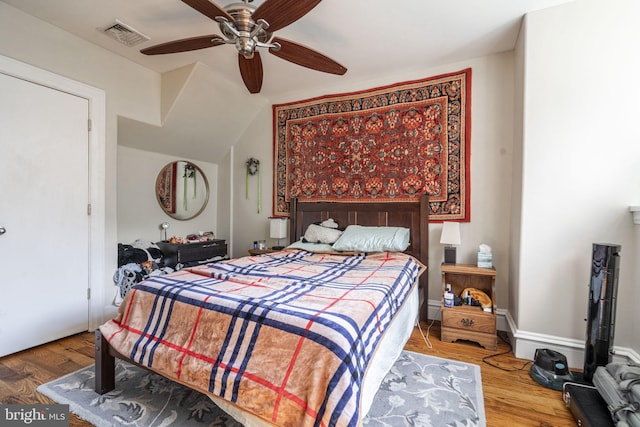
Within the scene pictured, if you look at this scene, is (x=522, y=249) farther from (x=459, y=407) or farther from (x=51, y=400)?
(x=51, y=400)

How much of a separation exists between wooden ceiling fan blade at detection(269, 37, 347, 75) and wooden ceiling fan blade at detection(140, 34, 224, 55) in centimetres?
37

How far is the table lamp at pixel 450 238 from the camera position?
8.79 ft

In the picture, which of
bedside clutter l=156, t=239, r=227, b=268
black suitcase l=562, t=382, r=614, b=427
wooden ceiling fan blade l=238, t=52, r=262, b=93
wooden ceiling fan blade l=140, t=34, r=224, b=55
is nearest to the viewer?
black suitcase l=562, t=382, r=614, b=427

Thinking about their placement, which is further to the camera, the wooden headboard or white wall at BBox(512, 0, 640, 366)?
the wooden headboard

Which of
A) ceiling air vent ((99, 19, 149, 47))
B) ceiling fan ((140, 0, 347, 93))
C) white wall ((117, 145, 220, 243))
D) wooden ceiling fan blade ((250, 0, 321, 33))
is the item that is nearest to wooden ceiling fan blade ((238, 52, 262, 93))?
ceiling fan ((140, 0, 347, 93))

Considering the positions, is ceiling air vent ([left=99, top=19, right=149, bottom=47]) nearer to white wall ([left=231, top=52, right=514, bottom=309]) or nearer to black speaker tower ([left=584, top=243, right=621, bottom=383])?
white wall ([left=231, top=52, right=514, bottom=309])

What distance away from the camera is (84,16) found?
2348 mm

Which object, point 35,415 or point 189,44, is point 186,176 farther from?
point 35,415

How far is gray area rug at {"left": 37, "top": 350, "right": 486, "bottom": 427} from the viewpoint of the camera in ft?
5.06

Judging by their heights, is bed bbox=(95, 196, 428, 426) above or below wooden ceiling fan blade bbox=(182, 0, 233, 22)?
below

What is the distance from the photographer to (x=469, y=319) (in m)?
2.49

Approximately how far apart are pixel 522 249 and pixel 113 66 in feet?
13.4

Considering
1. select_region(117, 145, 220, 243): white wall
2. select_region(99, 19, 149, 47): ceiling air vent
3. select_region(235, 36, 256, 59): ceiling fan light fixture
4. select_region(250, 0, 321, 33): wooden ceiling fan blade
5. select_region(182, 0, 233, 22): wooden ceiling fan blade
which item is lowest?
select_region(117, 145, 220, 243): white wall

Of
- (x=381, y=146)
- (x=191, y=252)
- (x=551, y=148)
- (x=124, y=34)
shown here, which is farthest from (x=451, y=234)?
(x=124, y=34)
